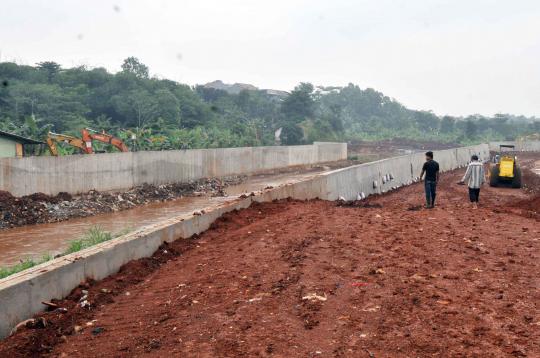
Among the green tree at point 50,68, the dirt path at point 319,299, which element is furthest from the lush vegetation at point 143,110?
the dirt path at point 319,299

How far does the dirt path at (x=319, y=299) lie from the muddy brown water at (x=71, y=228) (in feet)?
13.0

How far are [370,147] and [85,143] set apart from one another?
179 feet

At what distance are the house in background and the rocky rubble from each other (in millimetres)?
3904

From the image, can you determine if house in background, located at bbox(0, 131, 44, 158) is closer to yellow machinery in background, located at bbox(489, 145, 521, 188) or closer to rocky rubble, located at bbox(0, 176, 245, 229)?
rocky rubble, located at bbox(0, 176, 245, 229)

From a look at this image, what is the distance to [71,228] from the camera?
21.3 m

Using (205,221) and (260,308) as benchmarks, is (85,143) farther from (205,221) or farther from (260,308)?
(260,308)

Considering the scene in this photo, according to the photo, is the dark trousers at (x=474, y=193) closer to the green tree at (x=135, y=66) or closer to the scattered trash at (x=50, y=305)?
the scattered trash at (x=50, y=305)

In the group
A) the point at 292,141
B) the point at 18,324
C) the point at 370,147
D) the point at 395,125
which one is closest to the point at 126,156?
the point at 18,324

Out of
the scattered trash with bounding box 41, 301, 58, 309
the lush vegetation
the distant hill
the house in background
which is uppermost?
the distant hill

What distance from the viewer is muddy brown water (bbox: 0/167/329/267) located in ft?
57.2

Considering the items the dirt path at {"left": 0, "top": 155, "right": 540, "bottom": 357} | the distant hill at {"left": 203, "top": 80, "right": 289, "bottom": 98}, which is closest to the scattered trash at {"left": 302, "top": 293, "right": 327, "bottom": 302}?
the dirt path at {"left": 0, "top": 155, "right": 540, "bottom": 357}

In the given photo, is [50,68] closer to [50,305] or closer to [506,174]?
[506,174]

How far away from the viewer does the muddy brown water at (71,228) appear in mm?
17422

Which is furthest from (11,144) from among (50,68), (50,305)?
(50,68)
